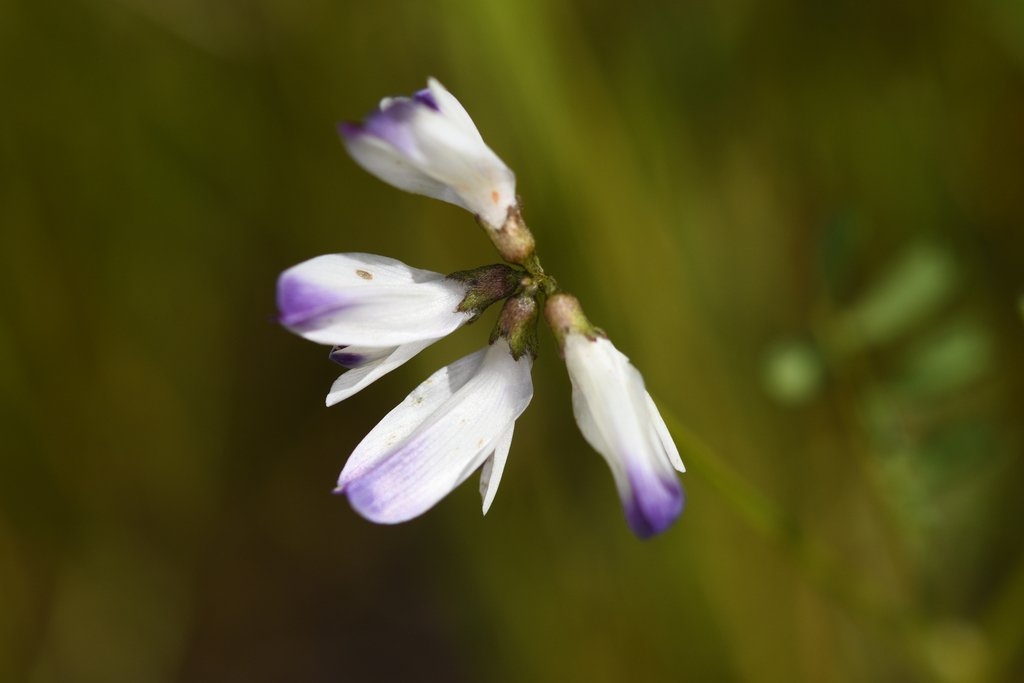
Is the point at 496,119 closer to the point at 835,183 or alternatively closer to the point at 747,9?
the point at 747,9

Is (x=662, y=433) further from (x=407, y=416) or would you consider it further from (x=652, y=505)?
(x=407, y=416)

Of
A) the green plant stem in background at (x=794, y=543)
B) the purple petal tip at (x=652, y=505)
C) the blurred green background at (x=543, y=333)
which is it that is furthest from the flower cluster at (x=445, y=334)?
the blurred green background at (x=543, y=333)

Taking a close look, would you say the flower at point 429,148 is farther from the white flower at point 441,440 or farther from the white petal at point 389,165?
the white flower at point 441,440

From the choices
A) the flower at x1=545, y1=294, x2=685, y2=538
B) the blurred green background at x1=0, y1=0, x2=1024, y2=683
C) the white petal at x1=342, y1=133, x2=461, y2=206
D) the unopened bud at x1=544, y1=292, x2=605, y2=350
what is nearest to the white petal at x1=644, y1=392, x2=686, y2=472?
the flower at x1=545, y1=294, x2=685, y2=538

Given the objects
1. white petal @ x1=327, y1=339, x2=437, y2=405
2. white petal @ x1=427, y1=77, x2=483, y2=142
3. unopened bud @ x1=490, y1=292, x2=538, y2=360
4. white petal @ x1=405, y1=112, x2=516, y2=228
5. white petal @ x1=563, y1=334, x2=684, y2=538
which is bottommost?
white petal @ x1=563, y1=334, x2=684, y2=538

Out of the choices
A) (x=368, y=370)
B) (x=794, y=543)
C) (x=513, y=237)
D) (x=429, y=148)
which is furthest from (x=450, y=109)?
(x=794, y=543)

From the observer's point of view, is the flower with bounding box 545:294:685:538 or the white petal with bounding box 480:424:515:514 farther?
the white petal with bounding box 480:424:515:514

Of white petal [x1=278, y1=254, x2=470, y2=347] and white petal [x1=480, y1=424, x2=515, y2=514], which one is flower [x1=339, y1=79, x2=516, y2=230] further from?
white petal [x1=480, y1=424, x2=515, y2=514]
